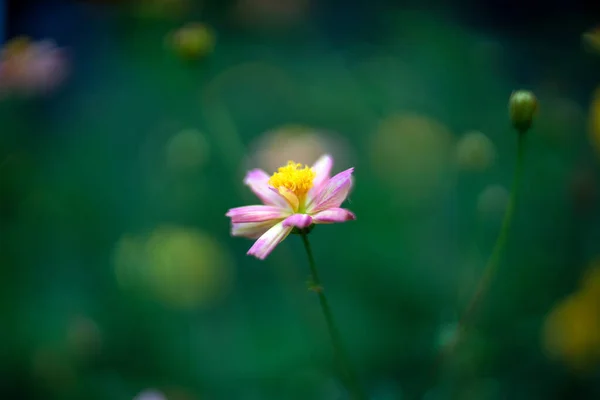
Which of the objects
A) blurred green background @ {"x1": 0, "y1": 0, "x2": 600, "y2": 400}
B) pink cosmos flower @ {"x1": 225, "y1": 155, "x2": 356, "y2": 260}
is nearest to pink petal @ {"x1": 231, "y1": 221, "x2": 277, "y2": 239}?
pink cosmos flower @ {"x1": 225, "y1": 155, "x2": 356, "y2": 260}

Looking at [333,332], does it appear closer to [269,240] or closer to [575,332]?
[269,240]

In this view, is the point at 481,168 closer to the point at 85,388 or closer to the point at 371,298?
the point at 371,298

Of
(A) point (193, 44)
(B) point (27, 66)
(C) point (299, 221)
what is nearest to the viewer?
(C) point (299, 221)

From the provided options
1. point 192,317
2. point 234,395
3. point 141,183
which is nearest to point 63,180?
point 141,183

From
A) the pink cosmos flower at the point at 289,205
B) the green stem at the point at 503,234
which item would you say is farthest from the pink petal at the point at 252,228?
the green stem at the point at 503,234

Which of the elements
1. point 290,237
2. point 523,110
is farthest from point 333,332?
point 290,237

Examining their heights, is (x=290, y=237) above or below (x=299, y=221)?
above

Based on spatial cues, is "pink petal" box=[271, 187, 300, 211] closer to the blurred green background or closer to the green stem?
the green stem
